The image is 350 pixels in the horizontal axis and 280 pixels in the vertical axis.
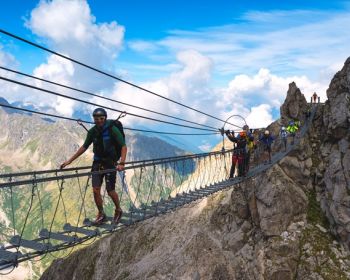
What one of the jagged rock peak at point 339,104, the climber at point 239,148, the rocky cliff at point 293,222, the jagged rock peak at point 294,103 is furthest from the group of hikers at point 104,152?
the jagged rock peak at point 294,103

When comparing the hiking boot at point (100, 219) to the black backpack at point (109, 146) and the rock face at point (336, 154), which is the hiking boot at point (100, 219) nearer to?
the black backpack at point (109, 146)

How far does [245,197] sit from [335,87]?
13161 millimetres

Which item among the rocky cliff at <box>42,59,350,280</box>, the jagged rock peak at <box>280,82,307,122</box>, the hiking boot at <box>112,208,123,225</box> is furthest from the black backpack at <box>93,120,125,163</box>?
the jagged rock peak at <box>280,82,307,122</box>

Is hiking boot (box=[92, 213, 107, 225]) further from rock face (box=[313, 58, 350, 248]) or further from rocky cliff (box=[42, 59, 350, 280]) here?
rock face (box=[313, 58, 350, 248])

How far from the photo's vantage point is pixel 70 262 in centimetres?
6269

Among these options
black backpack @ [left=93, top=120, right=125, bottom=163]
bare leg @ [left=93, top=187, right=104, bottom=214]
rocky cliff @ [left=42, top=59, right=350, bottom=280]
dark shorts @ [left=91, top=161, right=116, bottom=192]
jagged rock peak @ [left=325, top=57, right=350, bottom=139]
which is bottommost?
rocky cliff @ [left=42, top=59, right=350, bottom=280]

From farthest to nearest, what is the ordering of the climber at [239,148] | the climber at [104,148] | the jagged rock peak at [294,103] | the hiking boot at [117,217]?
1. the jagged rock peak at [294,103]
2. the climber at [239,148]
3. the hiking boot at [117,217]
4. the climber at [104,148]

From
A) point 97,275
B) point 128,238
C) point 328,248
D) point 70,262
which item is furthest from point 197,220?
point 328,248

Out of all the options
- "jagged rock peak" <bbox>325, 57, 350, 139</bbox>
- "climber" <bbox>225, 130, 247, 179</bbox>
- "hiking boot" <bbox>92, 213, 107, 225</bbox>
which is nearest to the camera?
"hiking boot" <bbox>92, 213, 107, 225</bbox>

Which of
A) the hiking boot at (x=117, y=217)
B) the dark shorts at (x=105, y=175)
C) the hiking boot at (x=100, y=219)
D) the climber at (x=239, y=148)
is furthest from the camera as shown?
the climber at (x=239, y=148)

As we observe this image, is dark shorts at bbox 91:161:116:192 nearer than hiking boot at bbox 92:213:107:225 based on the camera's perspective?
Yes

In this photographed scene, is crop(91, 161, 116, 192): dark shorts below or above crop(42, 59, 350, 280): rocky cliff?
above

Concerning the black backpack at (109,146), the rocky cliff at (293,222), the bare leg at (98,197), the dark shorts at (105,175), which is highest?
the black backpack at (109,146)

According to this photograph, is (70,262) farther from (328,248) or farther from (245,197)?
(328,248)
